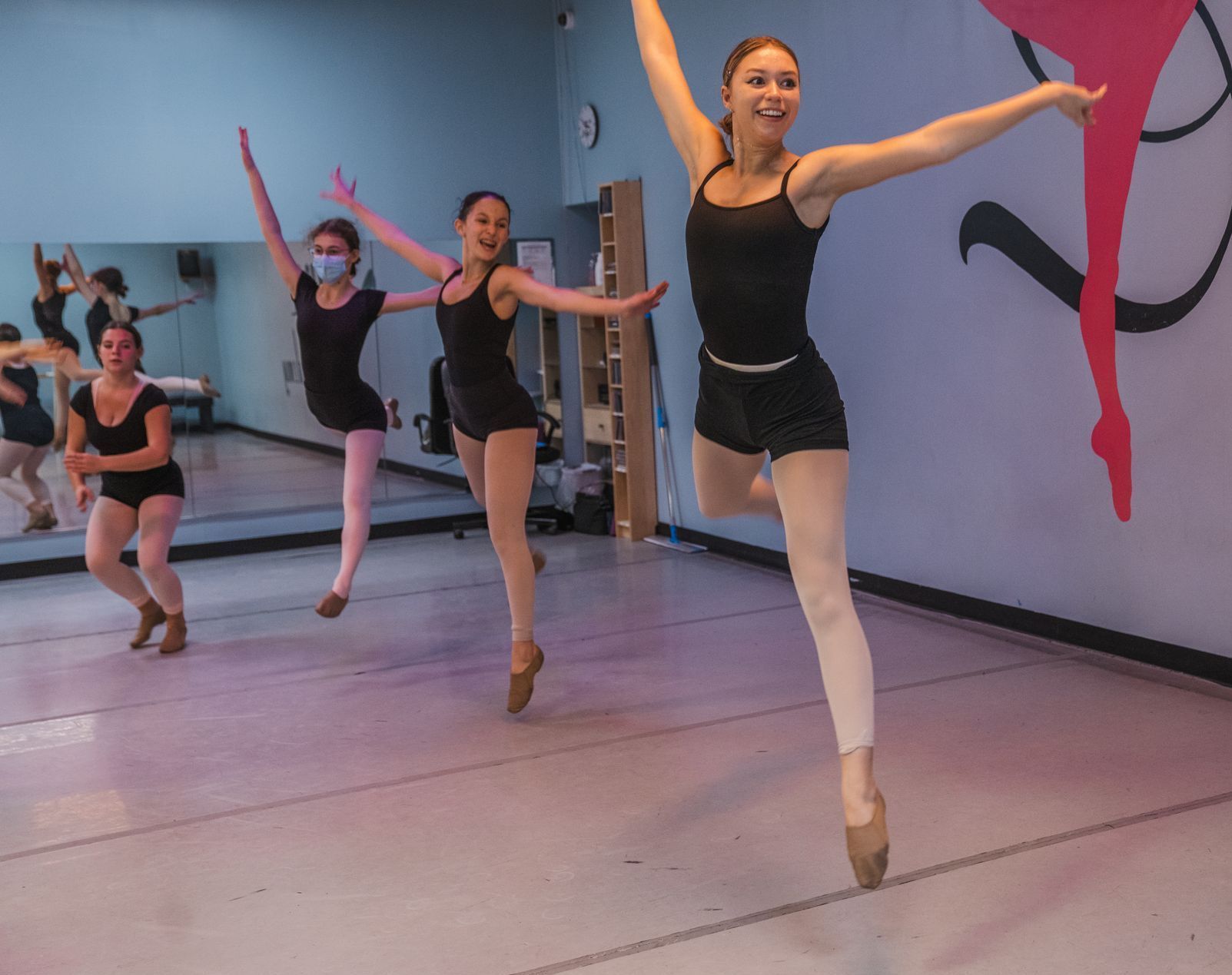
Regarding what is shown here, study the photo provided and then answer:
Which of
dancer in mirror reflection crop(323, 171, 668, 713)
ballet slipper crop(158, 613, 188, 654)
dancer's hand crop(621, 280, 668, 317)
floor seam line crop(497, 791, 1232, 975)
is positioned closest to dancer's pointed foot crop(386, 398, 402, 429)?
ballet slipper crop(158, 613, 188, 654)

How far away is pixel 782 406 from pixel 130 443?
Result: 322 centimetres

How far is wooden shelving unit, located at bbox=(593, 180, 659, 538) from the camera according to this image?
7.14 metres

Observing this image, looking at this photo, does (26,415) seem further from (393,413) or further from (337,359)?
(337,359)

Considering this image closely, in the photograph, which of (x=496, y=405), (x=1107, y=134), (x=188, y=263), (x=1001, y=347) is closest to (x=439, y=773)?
(x=496, y=405)

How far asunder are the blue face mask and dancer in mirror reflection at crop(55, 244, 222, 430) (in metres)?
2.25

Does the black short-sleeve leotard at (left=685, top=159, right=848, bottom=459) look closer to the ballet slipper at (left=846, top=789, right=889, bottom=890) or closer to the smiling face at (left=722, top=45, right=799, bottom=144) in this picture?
the smiling face at (left=722, top=45, right=799, bottom=144)

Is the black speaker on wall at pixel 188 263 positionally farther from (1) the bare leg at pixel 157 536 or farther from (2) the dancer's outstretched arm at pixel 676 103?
(2) the dancer's outstretched arm at pixel 676 103

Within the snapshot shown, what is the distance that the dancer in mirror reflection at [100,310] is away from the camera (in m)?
6.90

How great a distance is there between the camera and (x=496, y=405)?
3.98m

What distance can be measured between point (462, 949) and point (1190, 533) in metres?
2.83

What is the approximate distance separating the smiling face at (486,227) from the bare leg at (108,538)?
206 cm

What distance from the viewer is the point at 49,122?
22.9ft

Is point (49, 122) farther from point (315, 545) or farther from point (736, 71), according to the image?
point (736, 71)

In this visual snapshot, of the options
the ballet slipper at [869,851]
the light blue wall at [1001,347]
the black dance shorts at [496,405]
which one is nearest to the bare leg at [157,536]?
the black dance shorts at [496,405]
